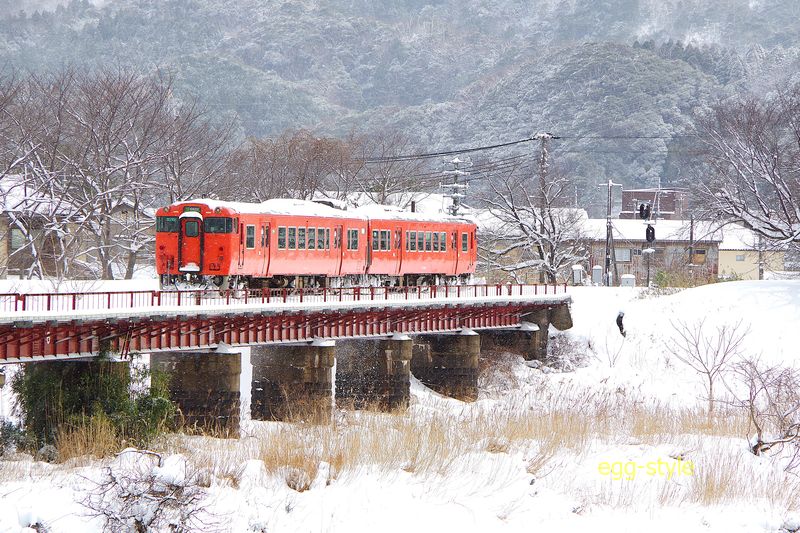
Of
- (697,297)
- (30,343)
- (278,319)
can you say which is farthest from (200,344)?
(697,297)

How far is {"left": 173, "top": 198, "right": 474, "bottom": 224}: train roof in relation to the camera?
4141 centimetres

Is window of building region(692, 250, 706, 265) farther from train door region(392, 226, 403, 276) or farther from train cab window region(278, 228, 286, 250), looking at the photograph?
train cab window region(278, 228, 286, 250)

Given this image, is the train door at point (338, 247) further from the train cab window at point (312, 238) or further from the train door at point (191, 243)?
the train door at point (191, 243)

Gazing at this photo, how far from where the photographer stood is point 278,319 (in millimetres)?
37750

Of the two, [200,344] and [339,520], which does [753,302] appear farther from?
[339,520]

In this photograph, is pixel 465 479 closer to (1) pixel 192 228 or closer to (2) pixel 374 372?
(1) pixel 192 228

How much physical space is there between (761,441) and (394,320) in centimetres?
2195

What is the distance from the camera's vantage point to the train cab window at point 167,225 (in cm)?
4166

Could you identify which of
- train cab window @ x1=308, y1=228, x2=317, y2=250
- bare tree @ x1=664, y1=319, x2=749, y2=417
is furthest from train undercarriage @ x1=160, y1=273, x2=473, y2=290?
bare tree @ x1=664, y1=319, x2=749, y2=417

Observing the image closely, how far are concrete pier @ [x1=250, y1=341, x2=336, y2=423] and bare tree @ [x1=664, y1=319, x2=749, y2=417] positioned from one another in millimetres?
15565

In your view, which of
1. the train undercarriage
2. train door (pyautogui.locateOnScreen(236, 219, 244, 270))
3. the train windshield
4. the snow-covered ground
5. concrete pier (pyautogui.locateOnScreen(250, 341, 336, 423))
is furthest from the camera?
the train undercarriage

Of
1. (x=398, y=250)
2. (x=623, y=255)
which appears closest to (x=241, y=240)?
(x=398, y=250)

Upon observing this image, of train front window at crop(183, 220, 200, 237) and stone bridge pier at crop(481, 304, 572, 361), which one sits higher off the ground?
train front window at crop(183, 220, 200, 237)

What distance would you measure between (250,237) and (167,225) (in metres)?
3.00
